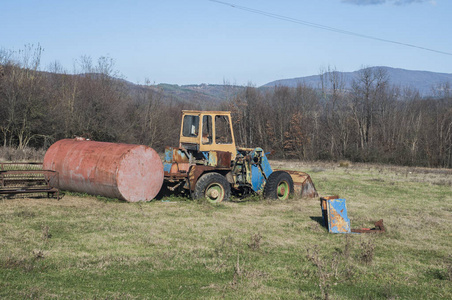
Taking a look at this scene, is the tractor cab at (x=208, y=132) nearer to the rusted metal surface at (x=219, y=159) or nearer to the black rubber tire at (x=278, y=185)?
the rusted metal surface at (x=219, y=159)

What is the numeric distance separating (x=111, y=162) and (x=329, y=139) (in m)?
45.8

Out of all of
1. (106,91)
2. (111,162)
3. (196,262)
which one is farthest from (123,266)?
(106,91)

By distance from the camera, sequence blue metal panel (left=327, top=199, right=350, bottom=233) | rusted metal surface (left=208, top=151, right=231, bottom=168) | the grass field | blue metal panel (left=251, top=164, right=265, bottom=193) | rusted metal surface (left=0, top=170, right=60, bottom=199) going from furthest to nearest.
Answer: blue metal panel (left=251, top=164, right=265, bottom=193) → rusted metal surface (left=208, top=151, right=231, bottom=168) → rusted metal surface (left=0, top=170, right=60, bottom=199) → blue metal panel (left=327, top=199, right=350, bottom=233) → the grass field

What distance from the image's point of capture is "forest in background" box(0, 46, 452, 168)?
1275 inches

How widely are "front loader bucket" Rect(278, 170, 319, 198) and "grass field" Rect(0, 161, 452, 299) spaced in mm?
1833

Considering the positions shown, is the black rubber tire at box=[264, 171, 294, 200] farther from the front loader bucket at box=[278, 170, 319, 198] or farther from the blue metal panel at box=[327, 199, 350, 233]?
the blue metal panel at box=[327, 199, 350, 233]

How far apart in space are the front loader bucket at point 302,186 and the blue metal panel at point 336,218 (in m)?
4.77

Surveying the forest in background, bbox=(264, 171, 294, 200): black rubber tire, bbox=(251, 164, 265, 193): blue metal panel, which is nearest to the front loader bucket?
bbox=(264, 171, 294, 200): black rubber tire

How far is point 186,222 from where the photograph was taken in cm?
1100

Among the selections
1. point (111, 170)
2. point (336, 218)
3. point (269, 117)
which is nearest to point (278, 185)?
point (336, 218)

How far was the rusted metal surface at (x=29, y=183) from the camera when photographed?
12.6 metres

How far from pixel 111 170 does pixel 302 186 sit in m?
6.60

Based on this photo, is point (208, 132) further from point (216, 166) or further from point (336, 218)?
point (336, 218)

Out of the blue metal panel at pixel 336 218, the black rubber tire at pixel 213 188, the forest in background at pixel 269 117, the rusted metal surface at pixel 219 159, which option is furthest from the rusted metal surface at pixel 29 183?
the forest in background at pixel 269 117
